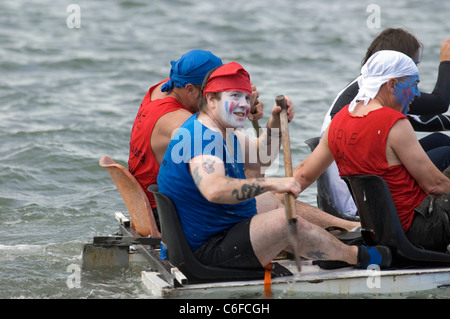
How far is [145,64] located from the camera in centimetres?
1452

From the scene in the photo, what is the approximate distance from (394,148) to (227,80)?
3.56ft

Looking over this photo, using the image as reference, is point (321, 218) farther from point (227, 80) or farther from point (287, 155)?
point (227, 80)

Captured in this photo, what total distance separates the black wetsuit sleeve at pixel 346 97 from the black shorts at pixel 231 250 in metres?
1.75

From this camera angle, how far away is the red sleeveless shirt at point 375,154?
15.3 ft

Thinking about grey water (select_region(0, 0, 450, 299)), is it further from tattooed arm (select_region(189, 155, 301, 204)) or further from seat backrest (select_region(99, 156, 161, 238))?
tattooed arm (select_region(189, 155, 301, 204))

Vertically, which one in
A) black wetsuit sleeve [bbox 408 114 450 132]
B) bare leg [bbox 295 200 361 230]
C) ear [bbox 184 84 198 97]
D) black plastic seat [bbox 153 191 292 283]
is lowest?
black plastic seat [bbox 153 191 292 283]

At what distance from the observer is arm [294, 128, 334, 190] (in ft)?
16.7

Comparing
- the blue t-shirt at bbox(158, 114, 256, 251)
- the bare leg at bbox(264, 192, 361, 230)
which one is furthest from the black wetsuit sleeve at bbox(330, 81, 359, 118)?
the blue t-shirt at bbox(158, 114, 256, 251)

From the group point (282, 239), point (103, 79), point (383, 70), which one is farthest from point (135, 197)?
point (103, 79)

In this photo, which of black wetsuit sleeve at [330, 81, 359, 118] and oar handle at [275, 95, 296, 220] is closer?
oar handle at [275, 95, 296, 220]

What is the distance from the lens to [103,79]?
1360cm

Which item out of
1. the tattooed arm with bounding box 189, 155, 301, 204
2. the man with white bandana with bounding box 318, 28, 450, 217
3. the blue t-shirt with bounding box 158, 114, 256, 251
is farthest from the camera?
the man with white bandana with bounding box 318, 28, 450, 217

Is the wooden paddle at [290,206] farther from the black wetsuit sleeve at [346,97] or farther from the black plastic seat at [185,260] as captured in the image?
the black wetsuit sleeve at [346,97]
